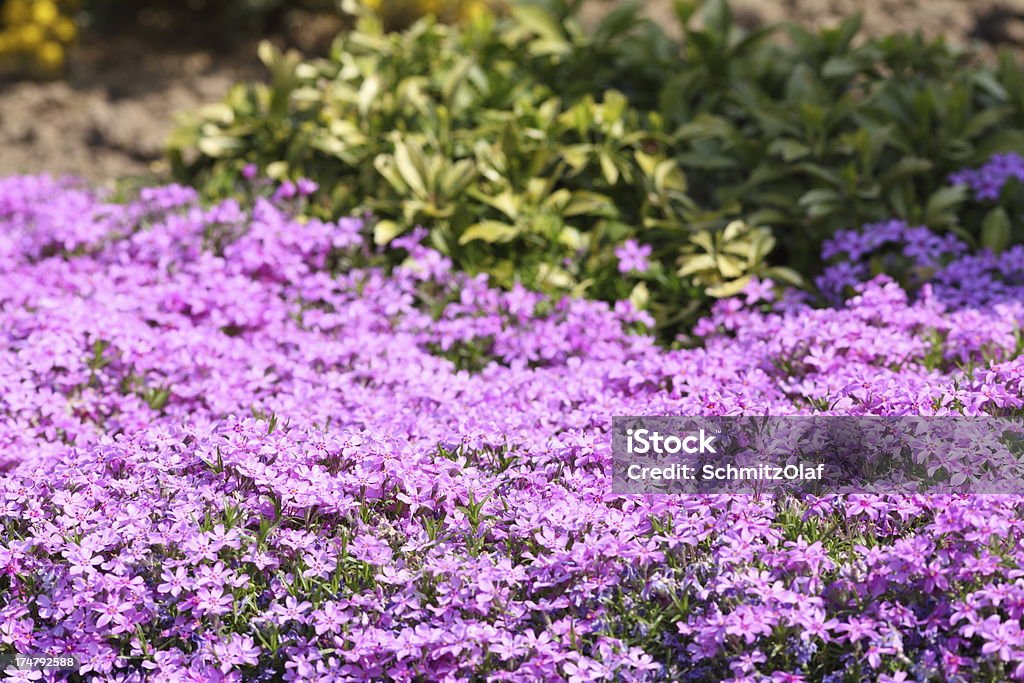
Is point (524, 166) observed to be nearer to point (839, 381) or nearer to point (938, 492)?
point (839, 381)

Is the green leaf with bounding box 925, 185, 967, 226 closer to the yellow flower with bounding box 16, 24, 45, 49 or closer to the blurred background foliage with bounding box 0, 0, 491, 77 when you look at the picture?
the blurred background foliage with bounding box 0, 0, 491, 77

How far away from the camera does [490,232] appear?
169 inches

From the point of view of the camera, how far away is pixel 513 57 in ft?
17.7

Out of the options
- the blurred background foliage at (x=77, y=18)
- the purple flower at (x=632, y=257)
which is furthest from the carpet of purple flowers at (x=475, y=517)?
the blurred background foliage at (x=77, y=18)

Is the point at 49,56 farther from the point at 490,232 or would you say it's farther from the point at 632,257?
the point at 632,257

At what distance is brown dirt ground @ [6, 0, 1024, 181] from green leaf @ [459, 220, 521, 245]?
2564mm

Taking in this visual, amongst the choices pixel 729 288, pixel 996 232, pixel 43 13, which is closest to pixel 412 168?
pixel 729 288

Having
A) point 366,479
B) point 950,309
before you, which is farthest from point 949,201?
point 366,479

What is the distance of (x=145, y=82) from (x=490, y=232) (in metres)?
4.03

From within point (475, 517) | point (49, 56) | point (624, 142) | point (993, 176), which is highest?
point (49, 56)

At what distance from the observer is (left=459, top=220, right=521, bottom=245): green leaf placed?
14.1ft

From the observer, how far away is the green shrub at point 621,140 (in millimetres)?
4410

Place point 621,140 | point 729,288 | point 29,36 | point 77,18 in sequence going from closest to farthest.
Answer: point 729,288 < point 621,140 < point 29,36 < point 77,18

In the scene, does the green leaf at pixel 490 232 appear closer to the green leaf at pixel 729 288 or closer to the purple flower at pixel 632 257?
the purple flower at pixel 632 257
